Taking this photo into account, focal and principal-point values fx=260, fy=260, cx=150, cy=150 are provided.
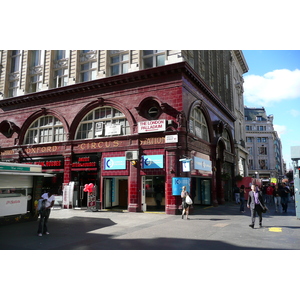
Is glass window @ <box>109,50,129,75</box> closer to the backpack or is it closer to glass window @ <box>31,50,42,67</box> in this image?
glass window @ <box>31,50,42,67</box>

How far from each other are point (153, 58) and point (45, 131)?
39.4ft

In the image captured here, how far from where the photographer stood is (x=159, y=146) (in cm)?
1809

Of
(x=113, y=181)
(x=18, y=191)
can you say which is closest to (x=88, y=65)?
(x=113, y=181)

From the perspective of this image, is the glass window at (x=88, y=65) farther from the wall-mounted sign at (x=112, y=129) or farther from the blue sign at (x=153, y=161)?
the blue sign at (x=153, y=161)

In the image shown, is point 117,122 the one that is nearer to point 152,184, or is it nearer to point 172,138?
point 172,138

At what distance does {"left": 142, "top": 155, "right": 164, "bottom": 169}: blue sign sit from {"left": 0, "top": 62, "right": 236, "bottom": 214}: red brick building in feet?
0.23

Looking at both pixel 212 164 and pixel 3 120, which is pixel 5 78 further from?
pixel 212 164

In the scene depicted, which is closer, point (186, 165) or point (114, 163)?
point (186, 165)

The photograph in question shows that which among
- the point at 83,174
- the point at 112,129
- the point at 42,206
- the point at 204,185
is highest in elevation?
the point at 112,129

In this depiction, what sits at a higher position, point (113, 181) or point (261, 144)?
point (261, 144)

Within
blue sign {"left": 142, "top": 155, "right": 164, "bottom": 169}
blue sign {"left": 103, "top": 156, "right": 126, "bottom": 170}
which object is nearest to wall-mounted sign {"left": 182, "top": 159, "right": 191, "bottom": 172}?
blue sign {"left": 142, "top": 155, "right": 164, "bottom": 169}

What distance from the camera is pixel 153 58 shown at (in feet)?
65.2

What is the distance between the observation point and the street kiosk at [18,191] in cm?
1259

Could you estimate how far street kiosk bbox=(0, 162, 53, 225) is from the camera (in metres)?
12.6
